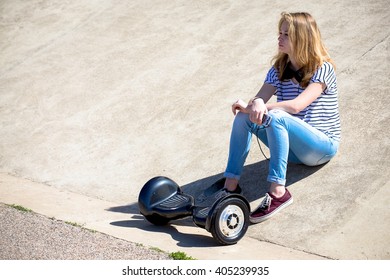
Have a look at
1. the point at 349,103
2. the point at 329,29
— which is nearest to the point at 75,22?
A: the point at 329,29

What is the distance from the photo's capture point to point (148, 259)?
174 inches

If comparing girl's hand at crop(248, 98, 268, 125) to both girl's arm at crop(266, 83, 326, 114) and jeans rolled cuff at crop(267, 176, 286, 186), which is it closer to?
girl's arm at crop(266, 83, 326, 114)

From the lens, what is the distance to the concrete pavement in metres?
4.94

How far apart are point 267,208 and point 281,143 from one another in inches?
20.4

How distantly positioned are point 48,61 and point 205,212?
428cm

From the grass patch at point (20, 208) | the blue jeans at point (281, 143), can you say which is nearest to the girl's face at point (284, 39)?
the blue jeans at point (281, 143)

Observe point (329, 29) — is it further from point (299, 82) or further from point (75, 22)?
point (75, 22)

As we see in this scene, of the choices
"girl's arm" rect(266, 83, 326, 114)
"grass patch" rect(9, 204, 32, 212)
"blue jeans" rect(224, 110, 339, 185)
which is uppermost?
"girl's arm" rect(266, 83, 326, 114)

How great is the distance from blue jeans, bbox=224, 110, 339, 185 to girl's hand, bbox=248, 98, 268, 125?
0.25 ft

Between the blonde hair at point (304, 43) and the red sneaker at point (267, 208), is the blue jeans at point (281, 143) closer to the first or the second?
the red sneaker at point (267, 208)

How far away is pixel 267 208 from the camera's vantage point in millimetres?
5000

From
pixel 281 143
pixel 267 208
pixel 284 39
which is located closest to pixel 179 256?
pixel 267 208

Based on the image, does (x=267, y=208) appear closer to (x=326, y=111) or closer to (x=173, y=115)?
(x=326, y=111)

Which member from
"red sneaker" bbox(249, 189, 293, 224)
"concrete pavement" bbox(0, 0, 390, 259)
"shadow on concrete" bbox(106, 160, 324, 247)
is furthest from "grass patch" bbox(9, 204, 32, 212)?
"red sneaker" bbox(249, 189, 293, 224)
